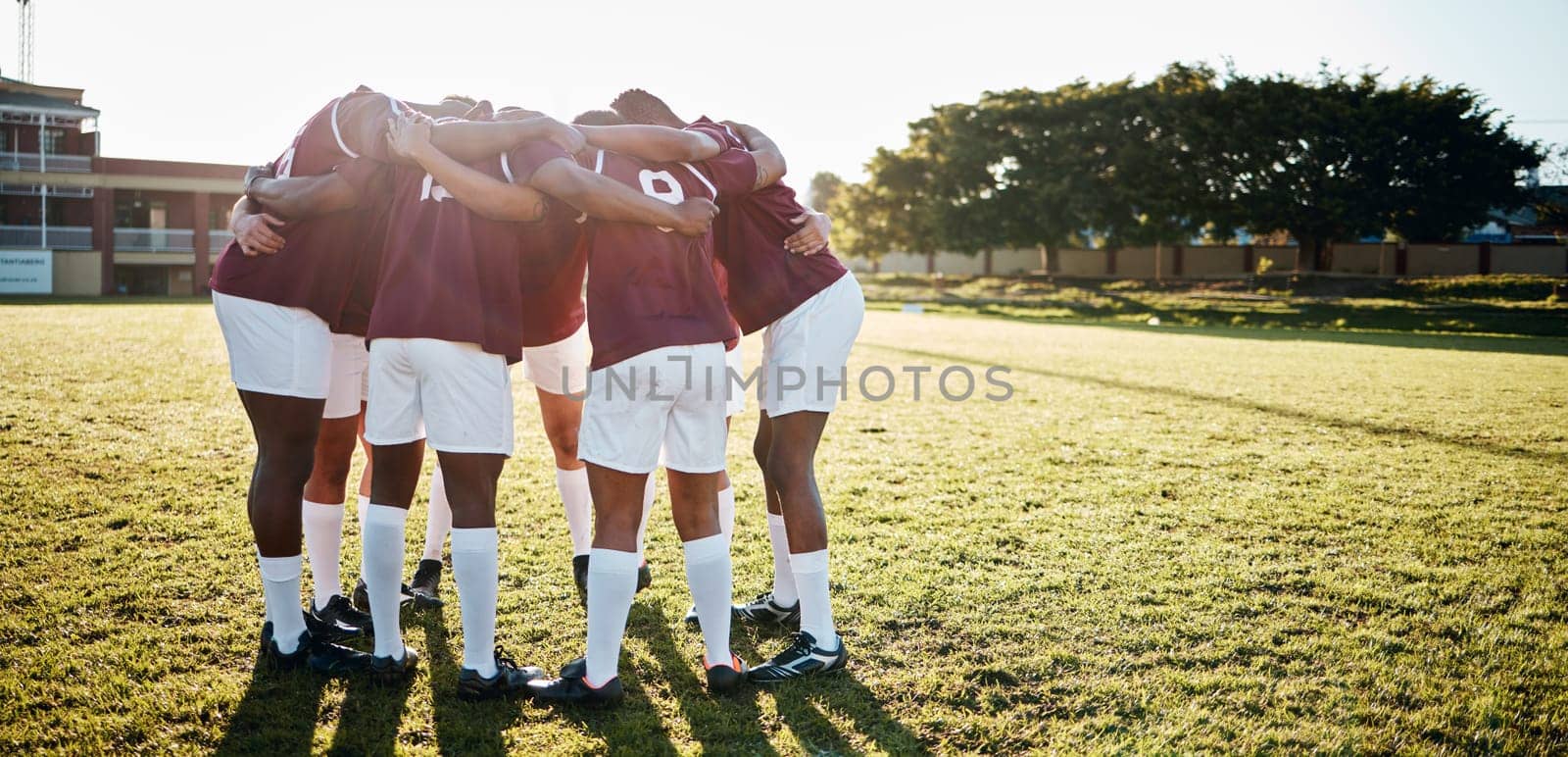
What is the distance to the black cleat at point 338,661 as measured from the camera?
127 inches

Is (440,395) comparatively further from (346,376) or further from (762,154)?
(762,154)

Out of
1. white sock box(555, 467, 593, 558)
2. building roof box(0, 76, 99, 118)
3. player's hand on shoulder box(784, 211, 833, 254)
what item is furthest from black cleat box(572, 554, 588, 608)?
building roof box(0, 76, 99, 118)

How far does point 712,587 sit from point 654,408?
65 centimetres

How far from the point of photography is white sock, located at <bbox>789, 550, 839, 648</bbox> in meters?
3.38

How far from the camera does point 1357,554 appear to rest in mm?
4773

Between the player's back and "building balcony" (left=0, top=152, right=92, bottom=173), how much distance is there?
1748 inches

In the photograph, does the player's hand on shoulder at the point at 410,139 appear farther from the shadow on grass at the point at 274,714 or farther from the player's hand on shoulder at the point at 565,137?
the shadow on grass at the point at 274,714

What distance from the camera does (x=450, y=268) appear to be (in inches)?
119

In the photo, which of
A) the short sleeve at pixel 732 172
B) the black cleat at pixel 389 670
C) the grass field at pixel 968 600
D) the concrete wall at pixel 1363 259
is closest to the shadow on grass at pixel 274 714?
the grass field at pixel 968 600

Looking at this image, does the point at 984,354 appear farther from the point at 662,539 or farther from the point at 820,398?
the point at 820,398

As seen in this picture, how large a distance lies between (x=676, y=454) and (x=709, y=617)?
577 millimetres

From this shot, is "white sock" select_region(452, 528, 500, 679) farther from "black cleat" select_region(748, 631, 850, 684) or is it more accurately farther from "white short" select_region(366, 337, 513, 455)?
"black cleat" select_region(748, 631, 850, 684)

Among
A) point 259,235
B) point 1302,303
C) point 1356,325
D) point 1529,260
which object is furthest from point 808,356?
point 1529,260

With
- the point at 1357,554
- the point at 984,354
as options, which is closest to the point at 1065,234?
the point at 984,354
